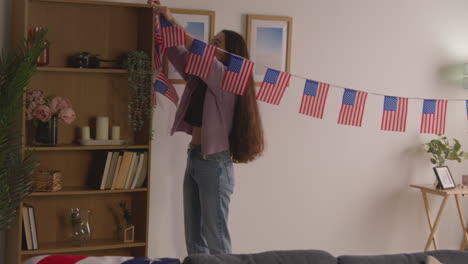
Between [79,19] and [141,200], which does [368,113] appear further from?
[79,19]

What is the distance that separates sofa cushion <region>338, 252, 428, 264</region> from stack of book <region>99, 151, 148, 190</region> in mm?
1509

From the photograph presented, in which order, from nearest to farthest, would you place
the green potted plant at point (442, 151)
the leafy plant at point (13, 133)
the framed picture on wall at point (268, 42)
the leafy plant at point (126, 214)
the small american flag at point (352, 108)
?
the leafy plant at point (13, 133) → the leafy plant at point (126, 214) → the small american flag at point (352, 108) → the framed picture on wall at point (268, 42) → the green potted plant at point (442, 151)

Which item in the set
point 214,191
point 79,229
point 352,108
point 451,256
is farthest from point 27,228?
point 451,256

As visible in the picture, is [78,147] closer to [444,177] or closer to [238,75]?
[238,75]

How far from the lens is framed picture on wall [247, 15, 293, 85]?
171 inches

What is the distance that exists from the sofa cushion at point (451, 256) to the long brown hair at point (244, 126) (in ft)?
4.40

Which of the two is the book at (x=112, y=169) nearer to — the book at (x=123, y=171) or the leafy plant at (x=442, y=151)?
the book at (x=123, y=171)

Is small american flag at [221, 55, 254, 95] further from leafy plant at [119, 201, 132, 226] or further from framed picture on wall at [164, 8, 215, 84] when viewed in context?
leafy plant at [119, 201, 132, 226]

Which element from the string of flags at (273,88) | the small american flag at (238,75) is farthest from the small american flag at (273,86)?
the small american flag at (238,75)

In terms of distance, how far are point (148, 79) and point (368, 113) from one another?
6.26 ft

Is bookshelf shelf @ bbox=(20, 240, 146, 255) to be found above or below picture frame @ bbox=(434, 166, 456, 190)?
below

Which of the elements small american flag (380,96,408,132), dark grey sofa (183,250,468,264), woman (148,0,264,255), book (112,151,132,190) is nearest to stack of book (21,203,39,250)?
book (112,151,132,190)

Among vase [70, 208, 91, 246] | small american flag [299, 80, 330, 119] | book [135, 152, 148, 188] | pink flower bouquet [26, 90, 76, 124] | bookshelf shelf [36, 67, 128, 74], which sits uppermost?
bookshelf shelf [36, 67, 128, 74]

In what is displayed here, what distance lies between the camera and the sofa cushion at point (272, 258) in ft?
7.75
